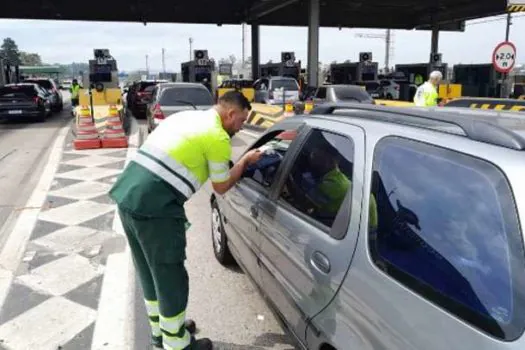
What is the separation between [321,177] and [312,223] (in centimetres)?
35

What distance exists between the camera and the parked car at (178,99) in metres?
12.8

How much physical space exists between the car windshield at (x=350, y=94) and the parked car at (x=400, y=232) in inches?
537

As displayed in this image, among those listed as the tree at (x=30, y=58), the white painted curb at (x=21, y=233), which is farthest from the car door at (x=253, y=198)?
the tree at (x=30, y=58)

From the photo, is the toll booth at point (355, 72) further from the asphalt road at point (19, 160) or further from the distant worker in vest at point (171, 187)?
the distant worker in vest at point (171, 187)

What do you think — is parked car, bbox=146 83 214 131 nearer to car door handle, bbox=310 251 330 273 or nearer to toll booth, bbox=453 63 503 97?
car door handle, bbox=310 251 330 273

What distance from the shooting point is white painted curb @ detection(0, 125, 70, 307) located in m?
4.66

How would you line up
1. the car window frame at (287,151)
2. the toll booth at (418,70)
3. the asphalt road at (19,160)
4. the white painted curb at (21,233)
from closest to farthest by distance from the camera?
the car window frame at (287,151) → the white painted curb at (21,233) → the asphalt road at (19,160) → the toll booth at (418,70)

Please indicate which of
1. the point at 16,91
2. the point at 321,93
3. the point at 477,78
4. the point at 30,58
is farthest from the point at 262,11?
the point at 30,58

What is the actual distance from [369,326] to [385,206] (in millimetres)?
505

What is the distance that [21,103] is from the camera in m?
19.6

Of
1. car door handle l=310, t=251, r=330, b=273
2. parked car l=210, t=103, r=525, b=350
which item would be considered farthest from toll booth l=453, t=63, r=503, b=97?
car door handle l=310, t=251, r=330, b=273

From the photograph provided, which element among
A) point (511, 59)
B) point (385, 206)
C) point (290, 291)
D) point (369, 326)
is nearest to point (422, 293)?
point (369, 326)

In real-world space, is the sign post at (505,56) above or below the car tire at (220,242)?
above

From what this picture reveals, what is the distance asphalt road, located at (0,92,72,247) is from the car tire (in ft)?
8.02
